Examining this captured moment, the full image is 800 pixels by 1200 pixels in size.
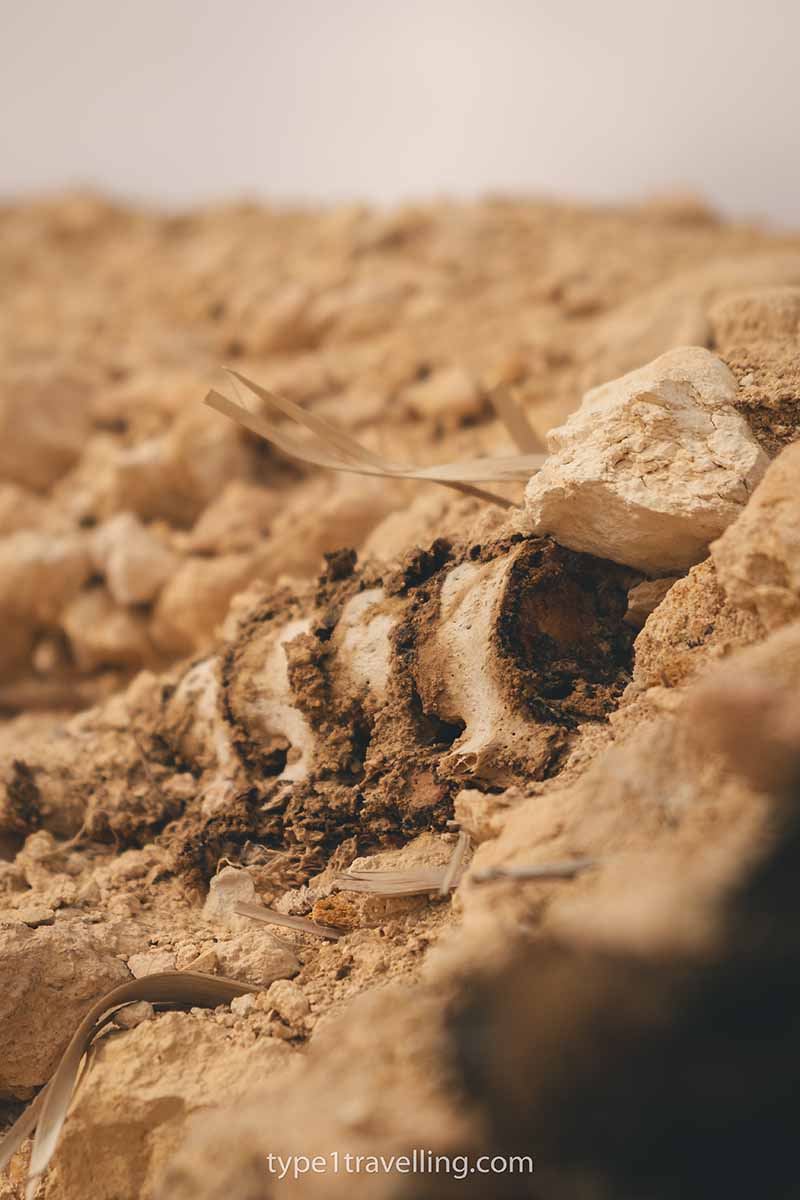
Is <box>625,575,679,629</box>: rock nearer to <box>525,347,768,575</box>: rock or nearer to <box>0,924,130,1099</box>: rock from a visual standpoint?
<box>525,347,768,575</box>: rock

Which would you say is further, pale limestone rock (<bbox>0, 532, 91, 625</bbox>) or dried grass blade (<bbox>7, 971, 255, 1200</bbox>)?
pale limestone rock (<bbox>0, 532, 91, 625</bbox>)

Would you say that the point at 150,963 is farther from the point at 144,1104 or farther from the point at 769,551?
the point at 769,551

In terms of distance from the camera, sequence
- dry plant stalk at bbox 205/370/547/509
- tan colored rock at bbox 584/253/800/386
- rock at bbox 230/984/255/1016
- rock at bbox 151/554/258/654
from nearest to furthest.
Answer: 1. rock at bbox 230/984/255/1016
2. dry plant stalk at bbox 205/370/547/509
3. tan colored rock at bbox 584/253/800/386
4. rock at bbox 151/554/258/654

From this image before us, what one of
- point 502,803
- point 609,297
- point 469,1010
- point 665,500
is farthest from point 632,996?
point 609,297

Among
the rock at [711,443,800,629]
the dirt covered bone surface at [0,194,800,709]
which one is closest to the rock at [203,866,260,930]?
the rock at [711,443,800,629]

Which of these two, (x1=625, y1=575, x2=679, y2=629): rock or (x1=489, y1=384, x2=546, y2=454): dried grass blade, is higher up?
(x1=489, y1=384, x2=546, y2=454): dried grass blade

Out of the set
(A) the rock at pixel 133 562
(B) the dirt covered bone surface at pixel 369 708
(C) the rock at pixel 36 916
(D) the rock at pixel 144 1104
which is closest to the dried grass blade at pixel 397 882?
(B) the dirt covered bone surface at pixel 369 708

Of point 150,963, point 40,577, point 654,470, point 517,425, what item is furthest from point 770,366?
point 40,577
